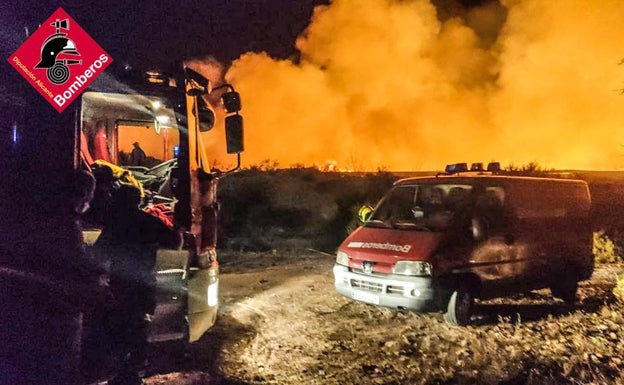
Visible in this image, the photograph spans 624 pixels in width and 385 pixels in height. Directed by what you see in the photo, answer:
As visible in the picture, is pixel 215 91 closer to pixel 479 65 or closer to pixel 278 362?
pixel 278 362

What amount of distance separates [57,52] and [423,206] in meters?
5.63

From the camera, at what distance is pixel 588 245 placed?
9.19 meters

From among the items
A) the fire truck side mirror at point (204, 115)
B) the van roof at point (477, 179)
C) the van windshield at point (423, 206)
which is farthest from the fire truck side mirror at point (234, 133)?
the van roof at point (477, 179)

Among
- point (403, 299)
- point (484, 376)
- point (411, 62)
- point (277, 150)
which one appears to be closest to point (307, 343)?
point (403, 299)

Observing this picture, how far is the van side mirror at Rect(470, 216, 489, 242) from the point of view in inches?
306

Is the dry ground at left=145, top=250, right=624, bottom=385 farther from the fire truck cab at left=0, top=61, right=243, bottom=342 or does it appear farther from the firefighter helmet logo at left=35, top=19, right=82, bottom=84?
the firefighter helmet logo at left=35, top=19, right=82, bottom=84

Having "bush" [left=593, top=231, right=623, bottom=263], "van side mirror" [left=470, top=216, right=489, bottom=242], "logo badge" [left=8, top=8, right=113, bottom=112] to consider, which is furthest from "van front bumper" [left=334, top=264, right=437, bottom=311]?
"bush" [left=593, top=231, right=623, bottom=263]

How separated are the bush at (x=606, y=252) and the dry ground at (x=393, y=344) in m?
3.52

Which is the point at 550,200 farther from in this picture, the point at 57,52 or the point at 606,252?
the point at 57,52

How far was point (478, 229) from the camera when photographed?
779cm

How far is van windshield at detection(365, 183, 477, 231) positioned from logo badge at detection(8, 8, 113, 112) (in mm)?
4861

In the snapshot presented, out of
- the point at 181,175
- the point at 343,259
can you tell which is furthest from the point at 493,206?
the point at 181,175

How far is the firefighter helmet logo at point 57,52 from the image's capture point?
4.17m

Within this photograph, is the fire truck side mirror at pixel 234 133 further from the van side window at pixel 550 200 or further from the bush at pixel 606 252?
the bush at pixel 606 252
